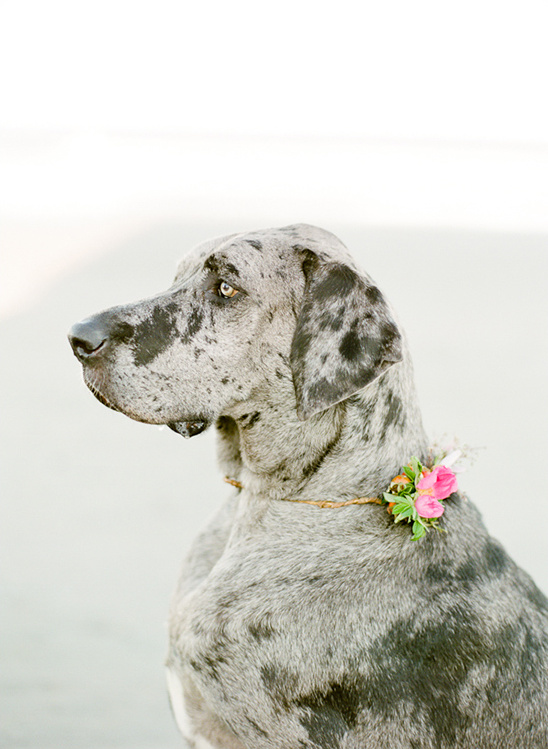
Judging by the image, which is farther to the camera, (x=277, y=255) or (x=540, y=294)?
(x=540, y=294)

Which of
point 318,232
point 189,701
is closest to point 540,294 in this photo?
point 318,232

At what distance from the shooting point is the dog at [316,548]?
208 cm

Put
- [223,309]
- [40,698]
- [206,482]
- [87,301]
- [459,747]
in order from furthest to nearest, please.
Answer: [87,301], [206,482], [40,698], [223,309], [459,747]

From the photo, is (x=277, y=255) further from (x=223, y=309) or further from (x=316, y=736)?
(x=316, y=736)

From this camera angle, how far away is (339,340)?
6.98ft

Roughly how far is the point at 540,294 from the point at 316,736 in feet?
20.1

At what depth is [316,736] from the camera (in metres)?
2.07

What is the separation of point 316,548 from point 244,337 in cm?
64

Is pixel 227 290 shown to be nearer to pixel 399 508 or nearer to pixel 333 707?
pixel 399 508

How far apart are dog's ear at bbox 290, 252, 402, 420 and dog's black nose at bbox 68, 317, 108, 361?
0.54 metres

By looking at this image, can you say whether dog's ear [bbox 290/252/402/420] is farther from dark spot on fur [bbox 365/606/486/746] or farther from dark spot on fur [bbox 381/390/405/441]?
dark spot on fur [bbox 365/606/486/746]

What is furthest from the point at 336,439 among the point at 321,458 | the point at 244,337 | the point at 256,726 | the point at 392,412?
the point at 256,726

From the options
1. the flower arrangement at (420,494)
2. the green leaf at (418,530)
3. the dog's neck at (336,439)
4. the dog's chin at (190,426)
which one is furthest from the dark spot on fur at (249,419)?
the green leaf at (418,530)

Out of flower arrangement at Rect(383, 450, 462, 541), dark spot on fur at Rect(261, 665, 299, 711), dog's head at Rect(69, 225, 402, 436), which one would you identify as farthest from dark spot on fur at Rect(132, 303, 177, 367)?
dark spot on fur at Rect(261, 665, 299, 711)
